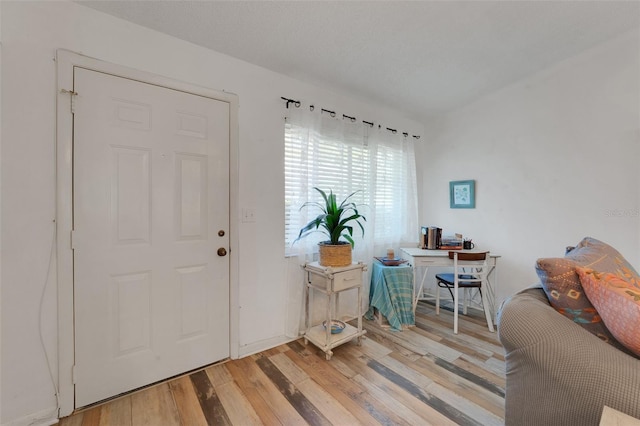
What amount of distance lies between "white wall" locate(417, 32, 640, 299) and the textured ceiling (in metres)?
0.26

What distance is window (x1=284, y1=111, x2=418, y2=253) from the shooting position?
2379 mm

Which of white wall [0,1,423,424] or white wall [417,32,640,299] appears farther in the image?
white wall [417,32,640,299]

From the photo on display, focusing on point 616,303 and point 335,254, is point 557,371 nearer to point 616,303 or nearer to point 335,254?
point 616,303

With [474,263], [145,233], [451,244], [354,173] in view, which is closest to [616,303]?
[474,263]

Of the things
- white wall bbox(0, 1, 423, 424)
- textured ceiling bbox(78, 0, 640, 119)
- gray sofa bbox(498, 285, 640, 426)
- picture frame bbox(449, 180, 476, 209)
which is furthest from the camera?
picture frame bbox(449, 180, 476, 209)

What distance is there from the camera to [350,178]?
276 centimetres

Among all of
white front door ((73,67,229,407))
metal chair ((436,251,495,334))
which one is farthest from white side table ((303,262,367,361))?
metal chair ((436,251,495,334))

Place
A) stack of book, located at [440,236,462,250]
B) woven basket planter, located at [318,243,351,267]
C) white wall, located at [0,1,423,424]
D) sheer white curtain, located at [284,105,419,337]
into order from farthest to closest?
stack of book, located at [440,236,462,250] → sheer white curtain, located at [284,105,419,337] → woven basket planter, located at [318,243,351,267] → white wall, located at [0,1,423,424]

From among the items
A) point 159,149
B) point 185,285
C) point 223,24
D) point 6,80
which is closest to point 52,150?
point 6,80

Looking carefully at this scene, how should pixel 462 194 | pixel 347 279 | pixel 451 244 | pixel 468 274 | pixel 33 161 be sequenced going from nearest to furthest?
pixel 33 161, pixel 347 279, pixel 468 274, pixel 451 244, pixel 462 194

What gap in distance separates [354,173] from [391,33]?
4.19 ft

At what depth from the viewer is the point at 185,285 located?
186 cm

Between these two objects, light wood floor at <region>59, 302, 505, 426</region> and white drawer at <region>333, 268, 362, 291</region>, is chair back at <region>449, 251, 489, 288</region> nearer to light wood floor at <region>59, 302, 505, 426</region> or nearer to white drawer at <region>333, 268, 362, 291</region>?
light wood floor at <region>59, 302, 505, 426</region>

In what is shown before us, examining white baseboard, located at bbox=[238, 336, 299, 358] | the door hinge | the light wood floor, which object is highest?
the door hinge
